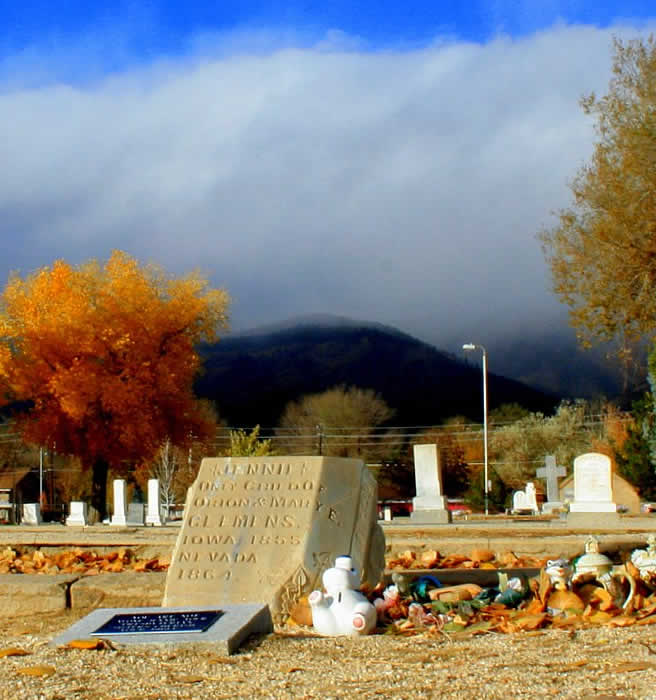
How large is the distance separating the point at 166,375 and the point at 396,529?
2162cm

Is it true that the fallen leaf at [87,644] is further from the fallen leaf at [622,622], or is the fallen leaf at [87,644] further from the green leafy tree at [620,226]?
the green leafy tree at [620,226]

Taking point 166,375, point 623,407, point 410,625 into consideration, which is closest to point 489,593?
point 410,625

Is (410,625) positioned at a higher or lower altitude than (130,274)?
lower

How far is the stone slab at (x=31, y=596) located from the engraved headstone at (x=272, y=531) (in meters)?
1.18

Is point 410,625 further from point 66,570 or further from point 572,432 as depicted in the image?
point 572,432

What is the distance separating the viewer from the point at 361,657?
4.97m

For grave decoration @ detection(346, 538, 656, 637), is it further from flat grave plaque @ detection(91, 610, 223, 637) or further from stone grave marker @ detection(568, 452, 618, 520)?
stone grave marker @ detection(568, 452, 618, 520)

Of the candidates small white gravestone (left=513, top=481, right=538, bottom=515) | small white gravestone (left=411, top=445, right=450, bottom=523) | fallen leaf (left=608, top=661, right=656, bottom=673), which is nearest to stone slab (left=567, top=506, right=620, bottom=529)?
small white gravestone (left=411, top=445, right=450, bottom=523)

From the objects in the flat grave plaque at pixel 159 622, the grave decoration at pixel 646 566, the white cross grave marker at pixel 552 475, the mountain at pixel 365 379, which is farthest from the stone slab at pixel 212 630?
the mountain at pixel 365 379

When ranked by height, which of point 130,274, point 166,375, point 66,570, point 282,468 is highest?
point 130,274

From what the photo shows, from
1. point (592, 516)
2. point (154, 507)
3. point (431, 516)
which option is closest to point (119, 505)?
point (154, 507)

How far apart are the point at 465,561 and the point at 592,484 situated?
41.7 ft

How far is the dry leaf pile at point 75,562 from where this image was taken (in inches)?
380

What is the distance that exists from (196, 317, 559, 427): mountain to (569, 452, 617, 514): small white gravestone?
5865 cm
